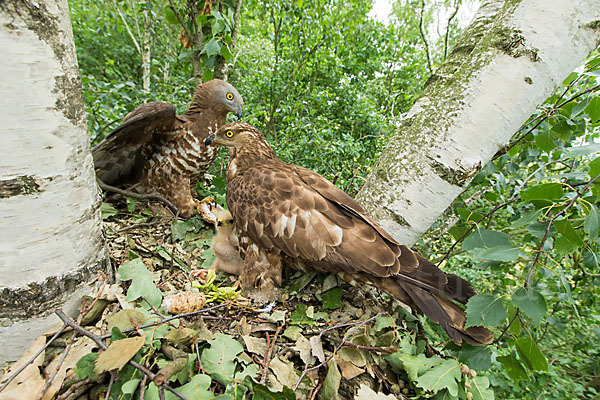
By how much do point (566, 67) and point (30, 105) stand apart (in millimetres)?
2025

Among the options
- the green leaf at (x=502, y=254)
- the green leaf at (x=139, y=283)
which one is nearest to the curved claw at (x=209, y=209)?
the green leaf at (x=139, y=283)

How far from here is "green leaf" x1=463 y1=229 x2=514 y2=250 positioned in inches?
47.2

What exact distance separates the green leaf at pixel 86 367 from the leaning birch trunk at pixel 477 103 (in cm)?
128

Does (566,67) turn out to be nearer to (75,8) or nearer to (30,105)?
(30,105)

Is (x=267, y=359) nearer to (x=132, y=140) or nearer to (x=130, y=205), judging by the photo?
(x=130, y=205)

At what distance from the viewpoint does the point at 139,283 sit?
1.30 meters

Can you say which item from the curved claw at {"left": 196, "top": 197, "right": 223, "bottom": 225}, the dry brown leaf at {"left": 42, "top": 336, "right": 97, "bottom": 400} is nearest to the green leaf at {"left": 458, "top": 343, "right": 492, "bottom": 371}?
the dry brown leaf at {"left": 42, "top": 336, "right": 97, "bottom": 400}

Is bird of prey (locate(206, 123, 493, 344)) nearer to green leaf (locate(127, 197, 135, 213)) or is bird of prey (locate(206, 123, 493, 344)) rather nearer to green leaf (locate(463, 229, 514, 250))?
green leaf (locate(463, 229, 514, 250))

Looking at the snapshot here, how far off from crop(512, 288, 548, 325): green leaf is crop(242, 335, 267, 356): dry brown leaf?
93 centimetres

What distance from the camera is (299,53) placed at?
5.71 meters

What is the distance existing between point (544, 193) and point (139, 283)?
1620 millimetres

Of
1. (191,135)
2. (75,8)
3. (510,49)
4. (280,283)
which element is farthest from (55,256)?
(75,8)

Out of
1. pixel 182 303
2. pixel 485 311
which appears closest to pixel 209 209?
pixel 182 303

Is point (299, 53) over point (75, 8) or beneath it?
over
